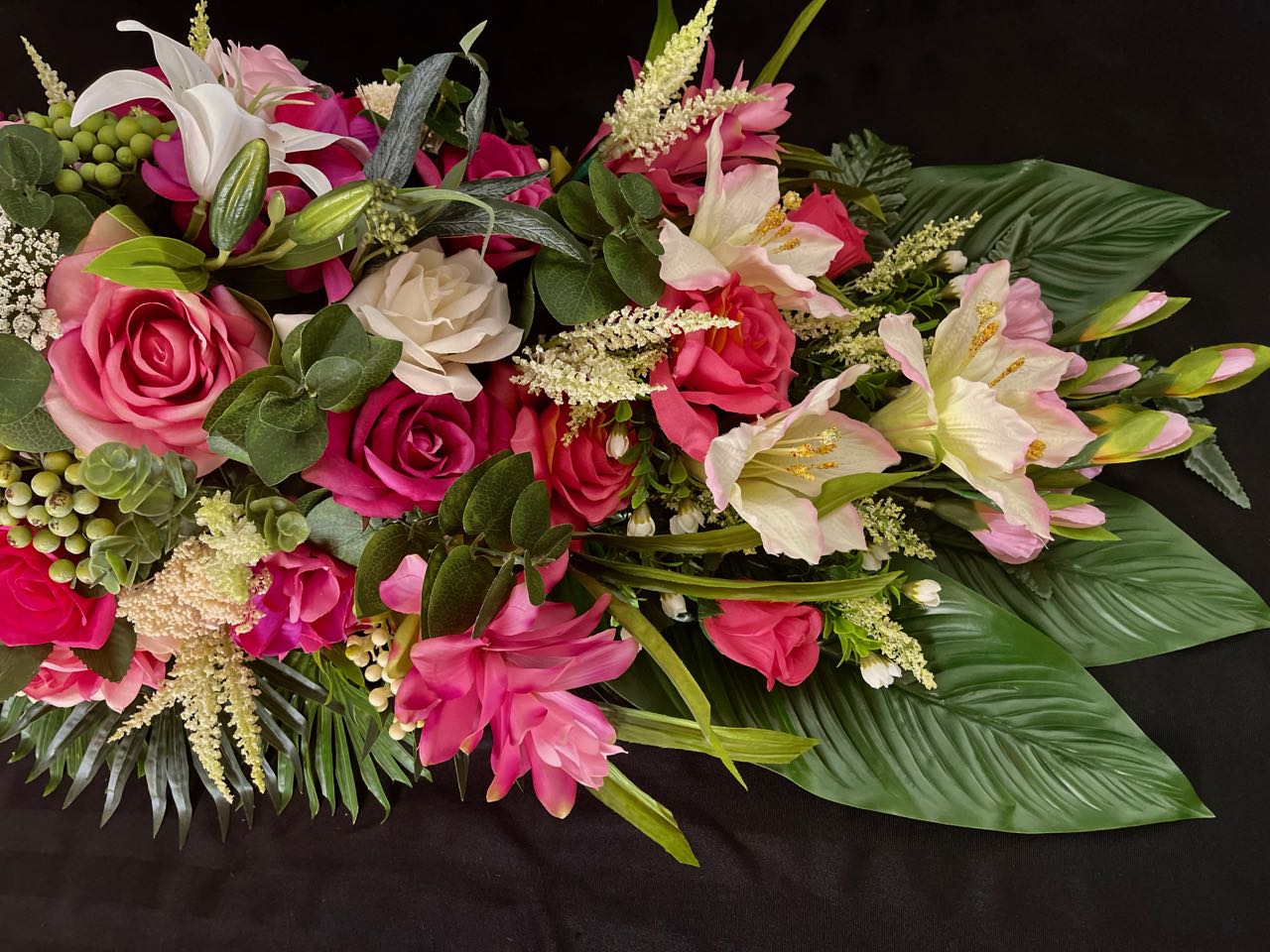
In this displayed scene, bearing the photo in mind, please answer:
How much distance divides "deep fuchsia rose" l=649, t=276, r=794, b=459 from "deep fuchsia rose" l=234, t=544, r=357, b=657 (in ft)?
0.84

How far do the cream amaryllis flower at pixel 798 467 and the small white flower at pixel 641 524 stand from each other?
0.26 ft

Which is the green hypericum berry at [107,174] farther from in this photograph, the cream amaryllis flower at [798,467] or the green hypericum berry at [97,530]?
the cream amaryllis flower at [798,467]

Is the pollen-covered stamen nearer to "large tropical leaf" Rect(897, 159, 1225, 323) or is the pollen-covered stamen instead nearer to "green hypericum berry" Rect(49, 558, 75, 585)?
"large tropical leaf" Rect(897, 159, 1225, 323)

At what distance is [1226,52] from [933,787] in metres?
0.98

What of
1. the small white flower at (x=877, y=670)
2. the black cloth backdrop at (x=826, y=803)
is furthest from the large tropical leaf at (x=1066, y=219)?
the small white flower at (x=877, y=670)

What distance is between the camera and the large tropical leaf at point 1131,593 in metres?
0.80

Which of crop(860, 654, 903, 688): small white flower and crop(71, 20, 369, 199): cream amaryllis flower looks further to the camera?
crop(860, 654, 903, 688): small white flower

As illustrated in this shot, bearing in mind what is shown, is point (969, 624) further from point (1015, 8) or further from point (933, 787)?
point (1015, 8)

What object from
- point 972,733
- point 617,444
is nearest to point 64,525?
point 617,444

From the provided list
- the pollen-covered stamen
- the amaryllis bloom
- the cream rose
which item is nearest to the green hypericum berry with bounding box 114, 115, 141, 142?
the cream rose

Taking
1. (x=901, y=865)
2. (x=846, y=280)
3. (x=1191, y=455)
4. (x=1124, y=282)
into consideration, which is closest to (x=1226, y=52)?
(x=1124, y=282)

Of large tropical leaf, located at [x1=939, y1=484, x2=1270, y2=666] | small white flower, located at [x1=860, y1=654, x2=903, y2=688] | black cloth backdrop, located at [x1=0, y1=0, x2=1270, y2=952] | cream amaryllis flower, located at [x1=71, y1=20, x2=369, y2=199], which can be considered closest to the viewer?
cream amaryllis flower, located at [x1=71, y1=20, x2=369, y2=199]

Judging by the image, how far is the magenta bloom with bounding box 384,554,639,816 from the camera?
519mm

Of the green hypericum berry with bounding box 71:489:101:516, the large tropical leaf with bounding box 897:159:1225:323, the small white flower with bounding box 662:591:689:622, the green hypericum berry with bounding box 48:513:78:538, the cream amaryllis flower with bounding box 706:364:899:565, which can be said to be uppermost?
the large tropical leaf with bounding box 897:159:1225:323
